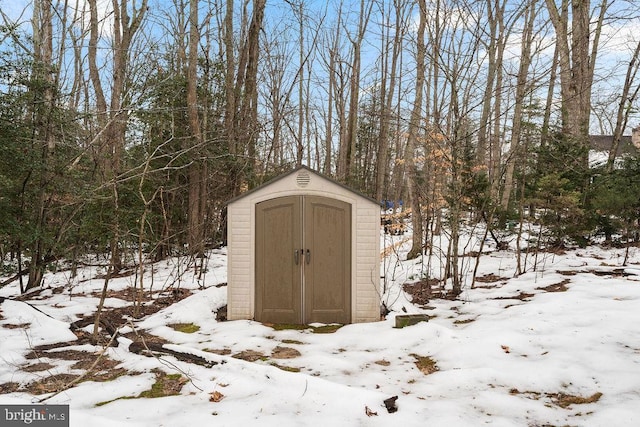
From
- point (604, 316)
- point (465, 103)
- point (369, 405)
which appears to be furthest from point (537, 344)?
point (465, 103)

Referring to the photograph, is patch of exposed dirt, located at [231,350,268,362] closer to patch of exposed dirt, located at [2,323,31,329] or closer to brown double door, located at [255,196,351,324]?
brown double door, located at [255,196,351,324]

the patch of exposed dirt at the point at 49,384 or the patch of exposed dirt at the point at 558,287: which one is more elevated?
the patch of exposed dirt at the point at 558,287

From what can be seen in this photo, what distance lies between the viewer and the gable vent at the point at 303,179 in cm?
605

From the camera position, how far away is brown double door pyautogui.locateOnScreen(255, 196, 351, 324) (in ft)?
19.8

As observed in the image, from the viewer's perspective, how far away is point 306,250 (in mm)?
6023

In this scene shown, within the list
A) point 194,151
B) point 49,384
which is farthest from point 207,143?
point 49,384

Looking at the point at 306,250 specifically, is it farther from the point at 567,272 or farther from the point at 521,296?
the point at 567,272

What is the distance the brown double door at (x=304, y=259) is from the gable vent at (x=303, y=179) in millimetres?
195

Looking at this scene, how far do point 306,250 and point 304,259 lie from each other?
0.44 ft

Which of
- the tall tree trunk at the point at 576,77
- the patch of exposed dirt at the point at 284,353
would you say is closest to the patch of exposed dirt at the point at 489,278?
the tall tree trunk at the point at 576,77

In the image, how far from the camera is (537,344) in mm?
4520

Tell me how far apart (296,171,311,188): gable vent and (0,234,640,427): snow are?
6.80 feet

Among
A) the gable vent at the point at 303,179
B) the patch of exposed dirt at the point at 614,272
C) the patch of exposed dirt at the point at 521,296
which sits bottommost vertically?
the patch of exposed dirt at the point at 521,296

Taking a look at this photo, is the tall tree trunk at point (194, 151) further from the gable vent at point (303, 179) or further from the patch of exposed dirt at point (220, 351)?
the patch of exposed dirt at point (220, 351)
